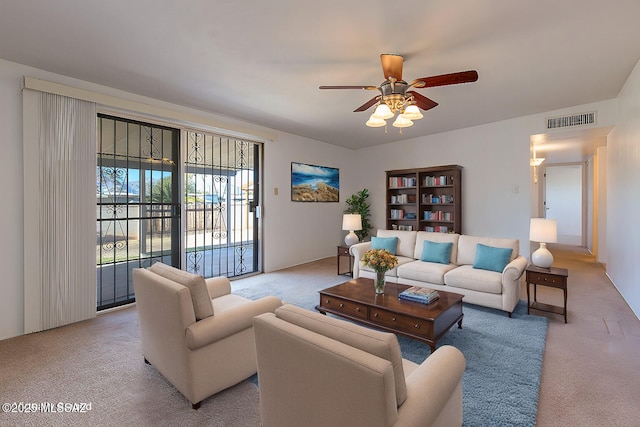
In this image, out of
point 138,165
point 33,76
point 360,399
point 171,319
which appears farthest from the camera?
point 138,165

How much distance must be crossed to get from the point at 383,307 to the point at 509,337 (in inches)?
50.6

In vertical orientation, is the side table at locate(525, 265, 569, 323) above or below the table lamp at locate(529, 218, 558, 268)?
below

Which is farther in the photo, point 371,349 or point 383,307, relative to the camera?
point 383,307

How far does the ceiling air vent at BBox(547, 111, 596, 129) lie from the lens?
4.33 metres

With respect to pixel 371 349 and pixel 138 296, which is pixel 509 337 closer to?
pixel 371 349

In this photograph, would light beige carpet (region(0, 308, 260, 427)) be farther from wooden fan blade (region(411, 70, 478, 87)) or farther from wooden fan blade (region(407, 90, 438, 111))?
wooden fan blade (region(407, 90, 438, 111))

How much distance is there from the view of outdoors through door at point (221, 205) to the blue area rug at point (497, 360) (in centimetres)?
187

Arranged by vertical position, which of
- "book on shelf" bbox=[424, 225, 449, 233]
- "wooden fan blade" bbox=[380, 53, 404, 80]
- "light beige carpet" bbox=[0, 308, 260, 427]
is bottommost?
"light beige carpet" bbox=[0, 308, 260, 427]

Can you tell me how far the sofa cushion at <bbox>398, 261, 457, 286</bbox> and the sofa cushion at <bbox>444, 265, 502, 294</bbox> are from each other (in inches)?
3.8

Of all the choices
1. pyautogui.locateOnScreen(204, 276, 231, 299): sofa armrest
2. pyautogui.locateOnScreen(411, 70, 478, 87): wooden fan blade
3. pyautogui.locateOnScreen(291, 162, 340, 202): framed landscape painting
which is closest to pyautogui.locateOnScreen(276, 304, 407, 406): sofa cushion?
pyautogui.locateOnScreen(204, 276, 231, 299): sofa armrest

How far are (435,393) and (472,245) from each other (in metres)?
3.28

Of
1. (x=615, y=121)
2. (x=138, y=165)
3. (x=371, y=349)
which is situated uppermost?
(x=615, y=121)

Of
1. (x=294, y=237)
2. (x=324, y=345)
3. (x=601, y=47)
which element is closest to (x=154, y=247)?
(x=294, y=237)

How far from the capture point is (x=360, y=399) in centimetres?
106
